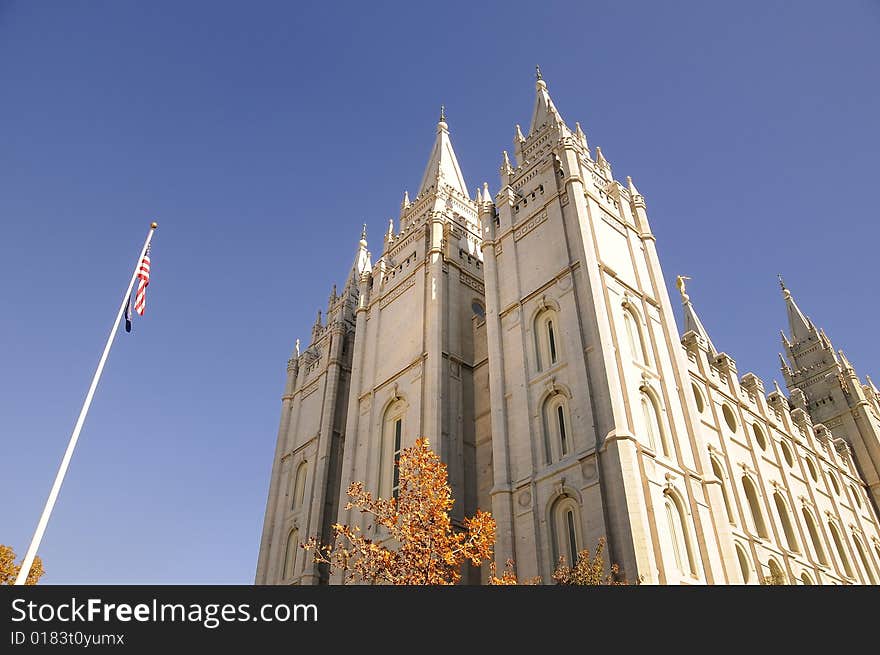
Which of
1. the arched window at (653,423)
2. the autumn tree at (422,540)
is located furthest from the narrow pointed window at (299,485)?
the arched window at (653,423)

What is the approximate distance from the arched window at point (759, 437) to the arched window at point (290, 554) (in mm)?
24951

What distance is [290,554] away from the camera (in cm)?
3406

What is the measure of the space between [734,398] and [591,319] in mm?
16408

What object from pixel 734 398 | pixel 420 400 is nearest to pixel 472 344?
pixel 420 400

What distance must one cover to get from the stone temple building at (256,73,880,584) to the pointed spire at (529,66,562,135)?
19 centimetres

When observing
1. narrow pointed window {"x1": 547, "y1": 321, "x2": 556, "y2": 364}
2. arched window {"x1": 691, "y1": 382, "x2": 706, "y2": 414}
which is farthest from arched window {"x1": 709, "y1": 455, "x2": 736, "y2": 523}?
narrow pointed window {"x1": 547, "y1": 321, "x2": 556, "y2": 364}

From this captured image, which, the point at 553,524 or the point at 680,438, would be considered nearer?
the point at 553,524

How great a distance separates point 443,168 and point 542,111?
10.7 meters

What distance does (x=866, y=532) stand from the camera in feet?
131

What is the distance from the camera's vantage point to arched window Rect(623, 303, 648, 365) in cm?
2425

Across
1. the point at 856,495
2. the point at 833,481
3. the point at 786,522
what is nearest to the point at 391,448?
the point at 786,522

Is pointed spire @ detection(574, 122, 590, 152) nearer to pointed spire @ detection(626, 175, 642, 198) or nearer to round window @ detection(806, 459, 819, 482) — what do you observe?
pointed spire @ detection(626, 175, 642, 198)

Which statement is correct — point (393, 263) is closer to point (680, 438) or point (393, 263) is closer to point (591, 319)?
point (591, 319)

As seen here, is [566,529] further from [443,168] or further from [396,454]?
[443,168]
